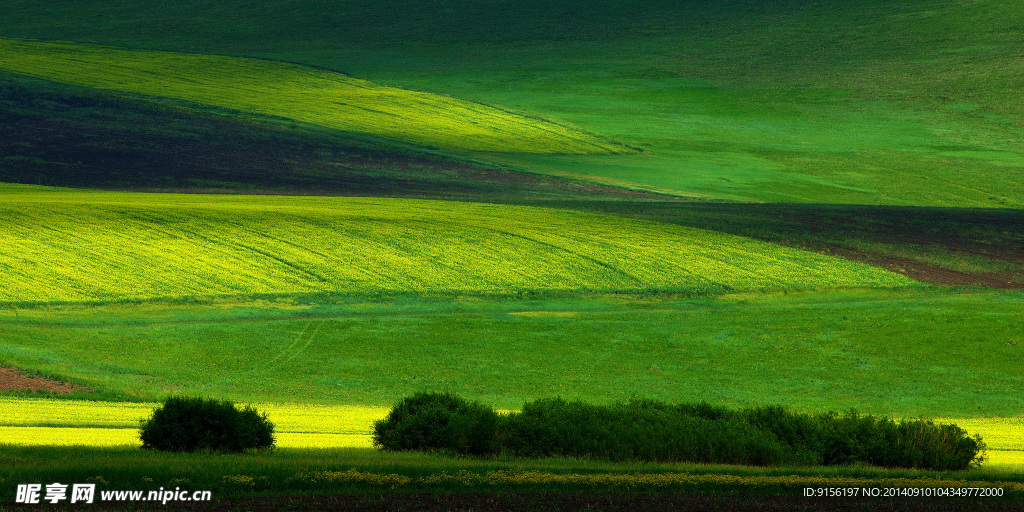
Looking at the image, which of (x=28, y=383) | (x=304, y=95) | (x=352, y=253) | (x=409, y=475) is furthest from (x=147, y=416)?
(x=304, y=95)

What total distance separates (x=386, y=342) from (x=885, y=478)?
19.6 m

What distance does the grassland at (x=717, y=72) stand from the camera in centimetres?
7694

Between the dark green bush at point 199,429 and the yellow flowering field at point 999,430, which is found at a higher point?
the dark green bush at point 199,429

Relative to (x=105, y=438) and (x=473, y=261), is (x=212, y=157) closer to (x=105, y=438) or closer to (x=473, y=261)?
(x=473, y=261)

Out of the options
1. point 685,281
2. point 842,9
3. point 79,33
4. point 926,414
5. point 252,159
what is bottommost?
point 926,414

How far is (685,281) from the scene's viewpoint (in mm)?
40812

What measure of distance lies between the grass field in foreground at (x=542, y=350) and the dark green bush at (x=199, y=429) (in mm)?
10388

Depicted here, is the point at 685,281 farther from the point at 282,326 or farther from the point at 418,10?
the point at 418,10

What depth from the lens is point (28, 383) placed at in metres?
26.3

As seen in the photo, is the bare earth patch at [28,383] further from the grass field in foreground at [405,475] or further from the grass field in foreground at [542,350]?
the grass field in foreground at [405,475]

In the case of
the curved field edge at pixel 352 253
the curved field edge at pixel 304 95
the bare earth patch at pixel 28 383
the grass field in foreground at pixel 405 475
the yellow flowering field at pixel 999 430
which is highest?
the curved field edge at pixel 304 95

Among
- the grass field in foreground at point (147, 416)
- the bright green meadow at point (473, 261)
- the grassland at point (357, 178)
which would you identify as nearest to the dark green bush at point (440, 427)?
the bright green meadow at point (473, 261)

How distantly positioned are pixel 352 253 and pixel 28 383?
16988 mm

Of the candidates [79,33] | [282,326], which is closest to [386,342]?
[282,326]
